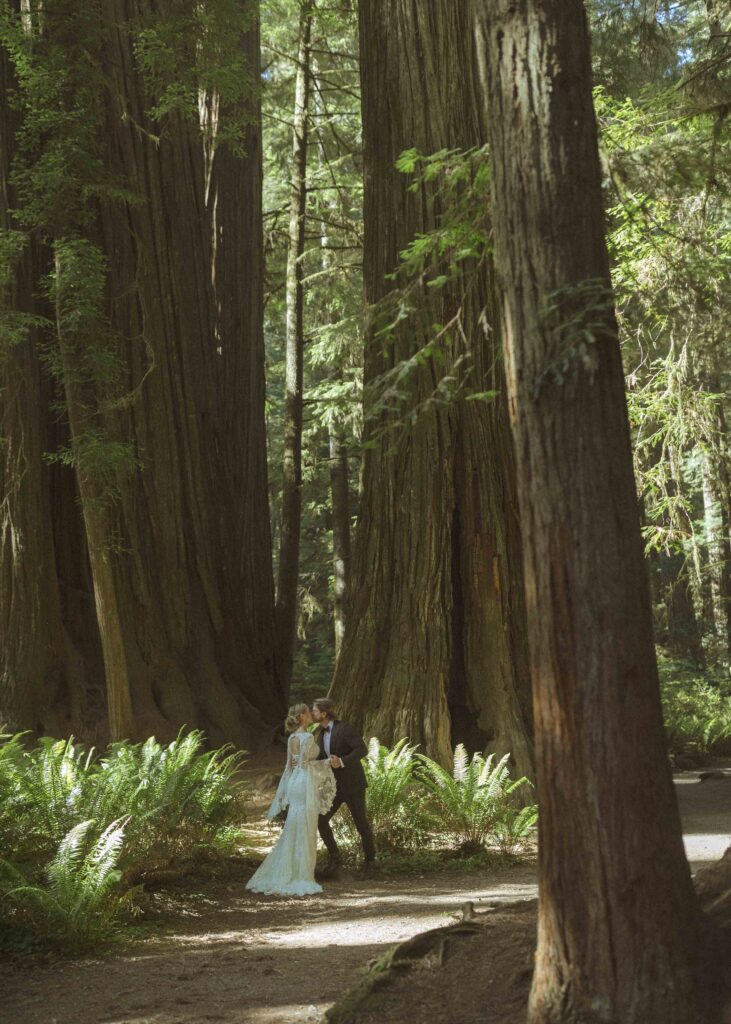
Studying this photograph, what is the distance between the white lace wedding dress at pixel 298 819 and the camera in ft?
25.5

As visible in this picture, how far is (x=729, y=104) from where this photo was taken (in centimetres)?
573

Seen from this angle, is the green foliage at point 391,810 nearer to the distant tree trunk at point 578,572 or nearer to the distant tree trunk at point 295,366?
the distant tree trunk at point 578,572

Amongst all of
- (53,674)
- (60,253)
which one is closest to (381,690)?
(53,674)

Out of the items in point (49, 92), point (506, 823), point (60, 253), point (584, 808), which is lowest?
point (506, 823)

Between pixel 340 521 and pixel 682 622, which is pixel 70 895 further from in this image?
pixel 682 622

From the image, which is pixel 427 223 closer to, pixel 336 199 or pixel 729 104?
pixel 729 104

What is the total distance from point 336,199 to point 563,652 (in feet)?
63.4

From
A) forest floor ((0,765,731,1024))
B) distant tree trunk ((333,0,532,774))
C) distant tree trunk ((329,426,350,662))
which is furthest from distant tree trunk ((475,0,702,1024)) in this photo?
distant tree trunk ((329,426,350,662))

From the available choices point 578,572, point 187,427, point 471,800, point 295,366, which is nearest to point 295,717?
point 471,800

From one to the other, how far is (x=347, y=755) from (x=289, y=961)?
258cm

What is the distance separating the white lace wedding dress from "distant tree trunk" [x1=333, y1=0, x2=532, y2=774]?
2.05m

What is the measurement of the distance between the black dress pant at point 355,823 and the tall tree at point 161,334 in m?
3.17

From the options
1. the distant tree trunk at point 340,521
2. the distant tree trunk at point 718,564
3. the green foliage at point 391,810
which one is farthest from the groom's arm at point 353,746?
the distant tree trunk at point 718,564

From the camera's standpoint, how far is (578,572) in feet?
13.1
